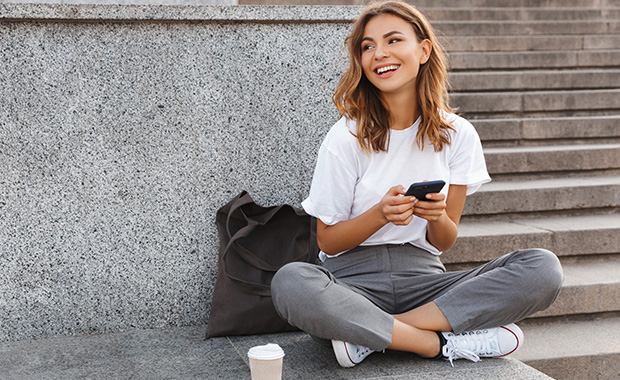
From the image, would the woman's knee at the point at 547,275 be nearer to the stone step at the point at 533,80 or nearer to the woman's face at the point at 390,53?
the woman's face at the point at 390,53

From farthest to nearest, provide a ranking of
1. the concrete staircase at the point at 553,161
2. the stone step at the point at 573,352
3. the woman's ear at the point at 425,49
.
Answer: the concrete staircase at the point at 553,161 < the stone step at the point at 573,352 < the woman's ear at the point at 425,49

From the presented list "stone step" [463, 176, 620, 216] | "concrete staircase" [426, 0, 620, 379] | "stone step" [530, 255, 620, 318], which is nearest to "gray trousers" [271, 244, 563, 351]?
"concrete staircase" [426, 0, 620, 379]

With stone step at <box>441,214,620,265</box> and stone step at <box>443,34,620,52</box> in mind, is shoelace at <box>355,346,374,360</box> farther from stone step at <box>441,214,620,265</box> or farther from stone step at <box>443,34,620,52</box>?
stone step at <box>443,34,620,52</box>

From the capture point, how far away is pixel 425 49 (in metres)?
3.04

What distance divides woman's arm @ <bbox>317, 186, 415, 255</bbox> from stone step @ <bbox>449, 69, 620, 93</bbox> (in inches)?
136

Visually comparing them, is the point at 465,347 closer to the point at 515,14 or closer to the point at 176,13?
the point at 176,13

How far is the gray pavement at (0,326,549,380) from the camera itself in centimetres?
283

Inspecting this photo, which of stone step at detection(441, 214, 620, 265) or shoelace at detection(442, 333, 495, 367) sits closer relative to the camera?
shoelace at detection(442, 333, 495, 367)

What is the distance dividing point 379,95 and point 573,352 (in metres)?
1.64

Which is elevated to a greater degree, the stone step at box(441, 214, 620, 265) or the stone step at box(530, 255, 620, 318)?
the stone step at box(441, 214, 620, 265)

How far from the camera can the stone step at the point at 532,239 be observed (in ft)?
13.6

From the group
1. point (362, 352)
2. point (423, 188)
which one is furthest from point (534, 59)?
point (362, 352)

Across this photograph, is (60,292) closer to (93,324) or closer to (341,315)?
(93,324)

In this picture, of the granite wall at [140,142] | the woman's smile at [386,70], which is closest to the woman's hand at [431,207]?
the woman's smile at [386,70]
